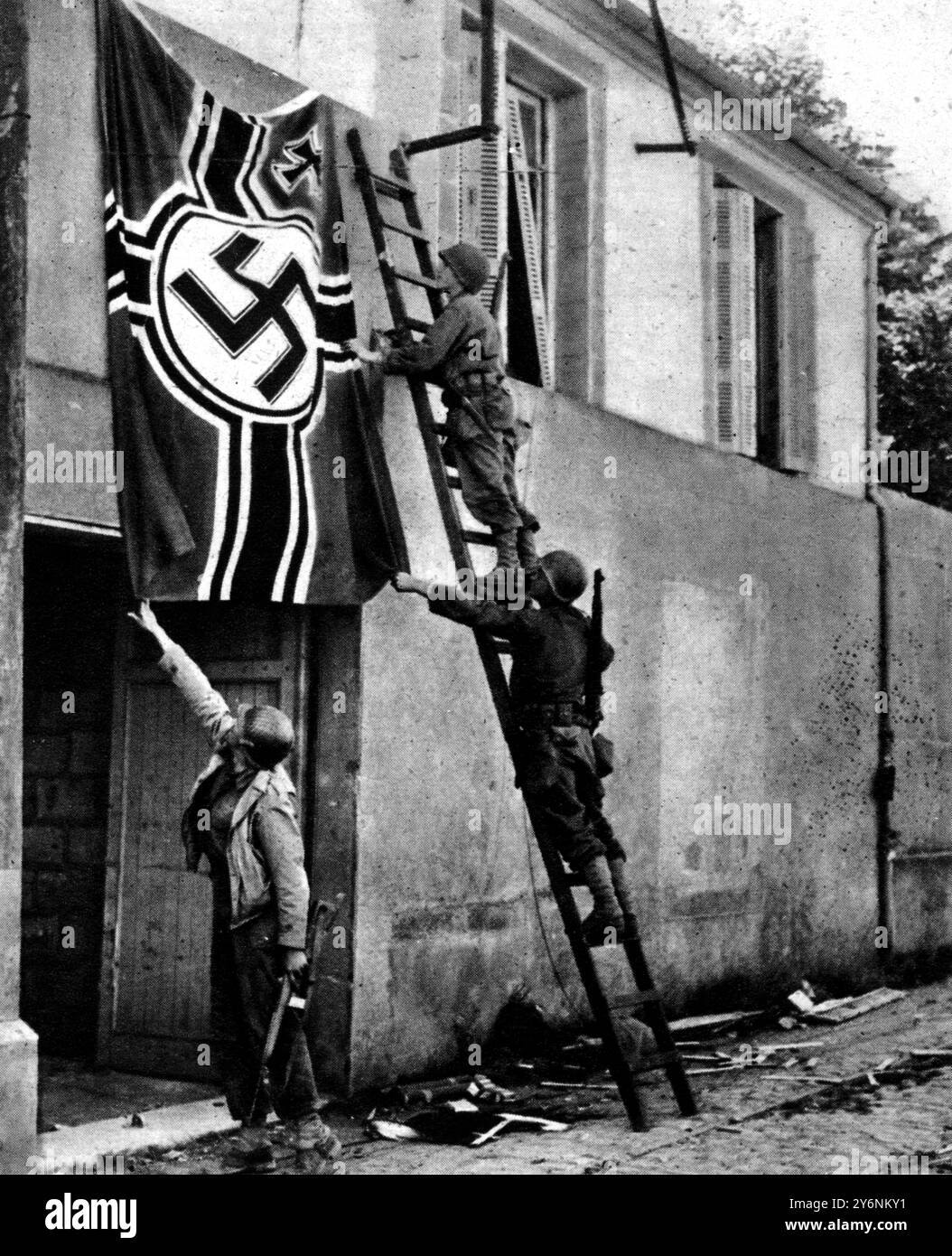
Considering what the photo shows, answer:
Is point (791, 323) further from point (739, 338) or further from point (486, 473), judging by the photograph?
point (486, 473)

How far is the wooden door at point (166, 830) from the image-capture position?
25.6 ft

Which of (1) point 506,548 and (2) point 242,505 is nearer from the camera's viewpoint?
(2) point 242,505

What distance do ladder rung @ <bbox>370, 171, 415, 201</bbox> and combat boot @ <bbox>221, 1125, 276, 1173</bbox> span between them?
4588 millimetres

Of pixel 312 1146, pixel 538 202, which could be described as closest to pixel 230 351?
pixel 312 1146

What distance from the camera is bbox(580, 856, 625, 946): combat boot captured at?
7.17m

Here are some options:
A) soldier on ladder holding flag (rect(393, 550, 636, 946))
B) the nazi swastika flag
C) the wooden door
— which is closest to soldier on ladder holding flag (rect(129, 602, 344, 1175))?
the nazi swastika flag

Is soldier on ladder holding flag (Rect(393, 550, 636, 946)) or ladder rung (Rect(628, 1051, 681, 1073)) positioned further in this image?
soldier on ladder holding flag (Rect(393, 550, 636, 946))

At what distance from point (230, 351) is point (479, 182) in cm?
286

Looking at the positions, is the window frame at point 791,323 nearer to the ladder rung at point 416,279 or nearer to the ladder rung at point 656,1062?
the ladder rung at point 416,279

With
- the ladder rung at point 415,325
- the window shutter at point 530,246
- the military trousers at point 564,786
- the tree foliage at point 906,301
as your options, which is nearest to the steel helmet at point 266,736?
the military trousers at point 564,786

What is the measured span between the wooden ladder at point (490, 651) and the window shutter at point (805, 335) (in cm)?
486

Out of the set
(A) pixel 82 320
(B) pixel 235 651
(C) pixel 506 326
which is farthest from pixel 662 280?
(A) pixel 82 320

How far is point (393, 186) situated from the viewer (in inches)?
321

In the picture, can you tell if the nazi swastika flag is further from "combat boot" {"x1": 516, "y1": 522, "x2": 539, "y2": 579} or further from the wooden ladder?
"combat boot" {"x1": 516, "y1": 522, "x2": 539, "y2": 579}
